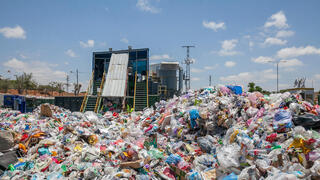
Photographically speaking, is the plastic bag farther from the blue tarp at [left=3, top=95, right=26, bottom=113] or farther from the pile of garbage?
the blue tarp at [left=3, top=95, right=26, bottom=113]

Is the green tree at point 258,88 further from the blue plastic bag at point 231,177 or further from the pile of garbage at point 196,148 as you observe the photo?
the blue plastic bag at point 231,177

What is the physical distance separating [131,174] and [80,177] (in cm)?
88

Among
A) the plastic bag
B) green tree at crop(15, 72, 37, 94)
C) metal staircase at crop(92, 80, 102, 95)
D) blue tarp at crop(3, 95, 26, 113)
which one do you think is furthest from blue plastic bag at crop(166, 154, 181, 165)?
green tree at crop(15, 72, 37, 94)

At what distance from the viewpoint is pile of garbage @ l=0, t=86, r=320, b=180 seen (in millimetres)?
3367

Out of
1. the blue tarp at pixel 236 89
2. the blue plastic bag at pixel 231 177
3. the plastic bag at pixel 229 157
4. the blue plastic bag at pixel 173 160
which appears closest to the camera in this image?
the blue plastic bag at pixel 231 177

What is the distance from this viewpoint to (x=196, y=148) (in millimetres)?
4977

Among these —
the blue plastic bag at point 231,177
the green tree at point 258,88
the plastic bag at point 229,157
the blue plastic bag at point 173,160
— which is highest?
the green tree at point 258,88

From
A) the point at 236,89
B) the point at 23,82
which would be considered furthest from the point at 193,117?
the point at 23,82

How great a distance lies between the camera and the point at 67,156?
15.7ft

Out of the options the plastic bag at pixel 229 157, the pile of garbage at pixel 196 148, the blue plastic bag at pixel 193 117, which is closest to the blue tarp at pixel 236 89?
the pile of garbage at pixel 196 148

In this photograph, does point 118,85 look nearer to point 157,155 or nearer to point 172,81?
point 172,81

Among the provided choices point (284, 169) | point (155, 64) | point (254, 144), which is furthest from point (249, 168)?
point (155, 64)

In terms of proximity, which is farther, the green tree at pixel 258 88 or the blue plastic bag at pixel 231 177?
the green tree at pixel 258 88

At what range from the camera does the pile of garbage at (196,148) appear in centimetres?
337
